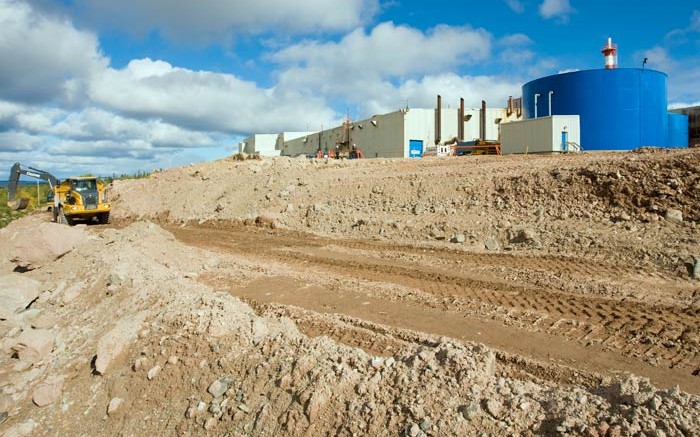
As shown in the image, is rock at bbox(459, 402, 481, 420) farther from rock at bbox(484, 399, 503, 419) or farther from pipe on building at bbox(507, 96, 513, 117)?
pipe on building at bbox(507, 96, 513, 117)

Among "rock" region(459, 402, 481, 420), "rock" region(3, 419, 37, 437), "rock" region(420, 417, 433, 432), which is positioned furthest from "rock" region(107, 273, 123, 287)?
"rock" region(459, 402, 481, 420)

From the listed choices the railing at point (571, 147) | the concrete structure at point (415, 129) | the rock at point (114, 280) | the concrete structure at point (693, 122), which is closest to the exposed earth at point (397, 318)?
the rock at point (114, 280)

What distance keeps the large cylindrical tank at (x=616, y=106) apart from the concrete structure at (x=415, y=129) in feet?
31.5

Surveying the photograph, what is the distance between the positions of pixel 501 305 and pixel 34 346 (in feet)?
21.7

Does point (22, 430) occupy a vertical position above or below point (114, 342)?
below

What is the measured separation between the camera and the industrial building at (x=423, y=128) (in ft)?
113

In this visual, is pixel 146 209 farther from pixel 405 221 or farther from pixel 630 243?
pixel 630 243

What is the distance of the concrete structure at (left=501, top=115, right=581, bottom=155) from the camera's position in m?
22.5

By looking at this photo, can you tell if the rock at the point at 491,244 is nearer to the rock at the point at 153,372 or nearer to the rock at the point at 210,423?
the rock at the point at 153,372

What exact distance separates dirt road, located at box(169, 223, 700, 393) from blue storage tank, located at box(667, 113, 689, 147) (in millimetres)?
26105

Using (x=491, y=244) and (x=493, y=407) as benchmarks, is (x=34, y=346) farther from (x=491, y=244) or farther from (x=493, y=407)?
(x=491, y=244)

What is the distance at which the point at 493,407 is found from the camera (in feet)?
11.7

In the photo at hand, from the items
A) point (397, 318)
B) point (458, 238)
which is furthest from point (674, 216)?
point (397, 318)

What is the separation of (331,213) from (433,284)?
8276 millimetres
